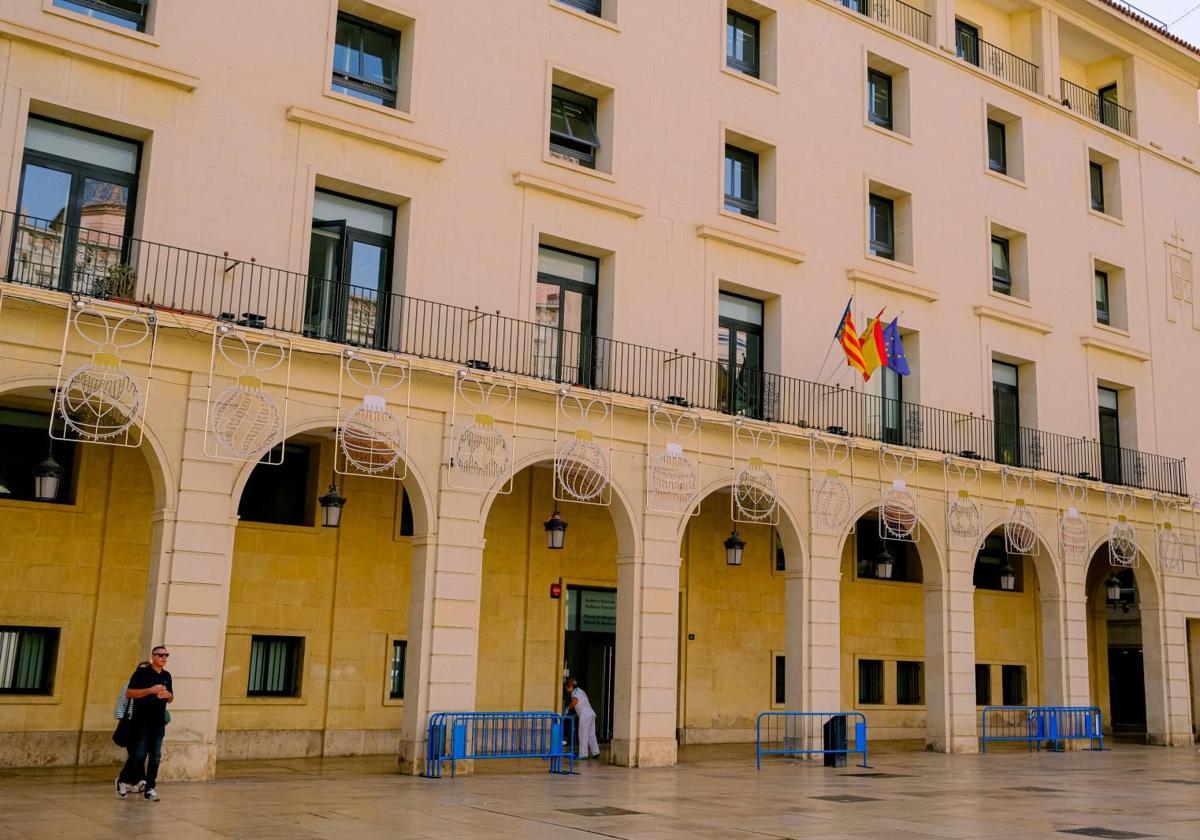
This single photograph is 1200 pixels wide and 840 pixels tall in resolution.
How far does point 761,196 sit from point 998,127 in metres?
9.31

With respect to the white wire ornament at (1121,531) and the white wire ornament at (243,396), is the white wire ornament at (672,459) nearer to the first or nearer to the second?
the white wire ornament at (243,396)

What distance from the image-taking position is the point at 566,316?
22234mm

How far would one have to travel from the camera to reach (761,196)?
25438 mm

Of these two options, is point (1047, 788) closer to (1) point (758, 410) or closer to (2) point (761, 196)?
(1) point (758, 410)

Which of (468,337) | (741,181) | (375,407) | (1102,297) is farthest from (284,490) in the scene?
(1102,297)

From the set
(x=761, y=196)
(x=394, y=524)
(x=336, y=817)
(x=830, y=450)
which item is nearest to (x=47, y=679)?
(x=394, y=524)

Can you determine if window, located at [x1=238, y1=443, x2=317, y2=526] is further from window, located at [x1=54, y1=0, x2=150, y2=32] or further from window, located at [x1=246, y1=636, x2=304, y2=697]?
window, located at [x1=54, y1=0, x2=150, y2=32]

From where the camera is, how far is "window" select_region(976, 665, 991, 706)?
31.5m

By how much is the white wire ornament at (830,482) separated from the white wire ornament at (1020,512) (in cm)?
481

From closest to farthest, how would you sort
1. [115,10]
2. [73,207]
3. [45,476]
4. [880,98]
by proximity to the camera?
1. [45,476]
2. [73,207]
3. [115,10]
4. [880,98]

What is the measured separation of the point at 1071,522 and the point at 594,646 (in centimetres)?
1198

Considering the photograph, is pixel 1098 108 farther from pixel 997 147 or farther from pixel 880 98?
pixel 880 98

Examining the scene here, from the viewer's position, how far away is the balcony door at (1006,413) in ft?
92.5

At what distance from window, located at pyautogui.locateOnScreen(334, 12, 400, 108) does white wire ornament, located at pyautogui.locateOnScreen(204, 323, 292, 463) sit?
5.30 m
